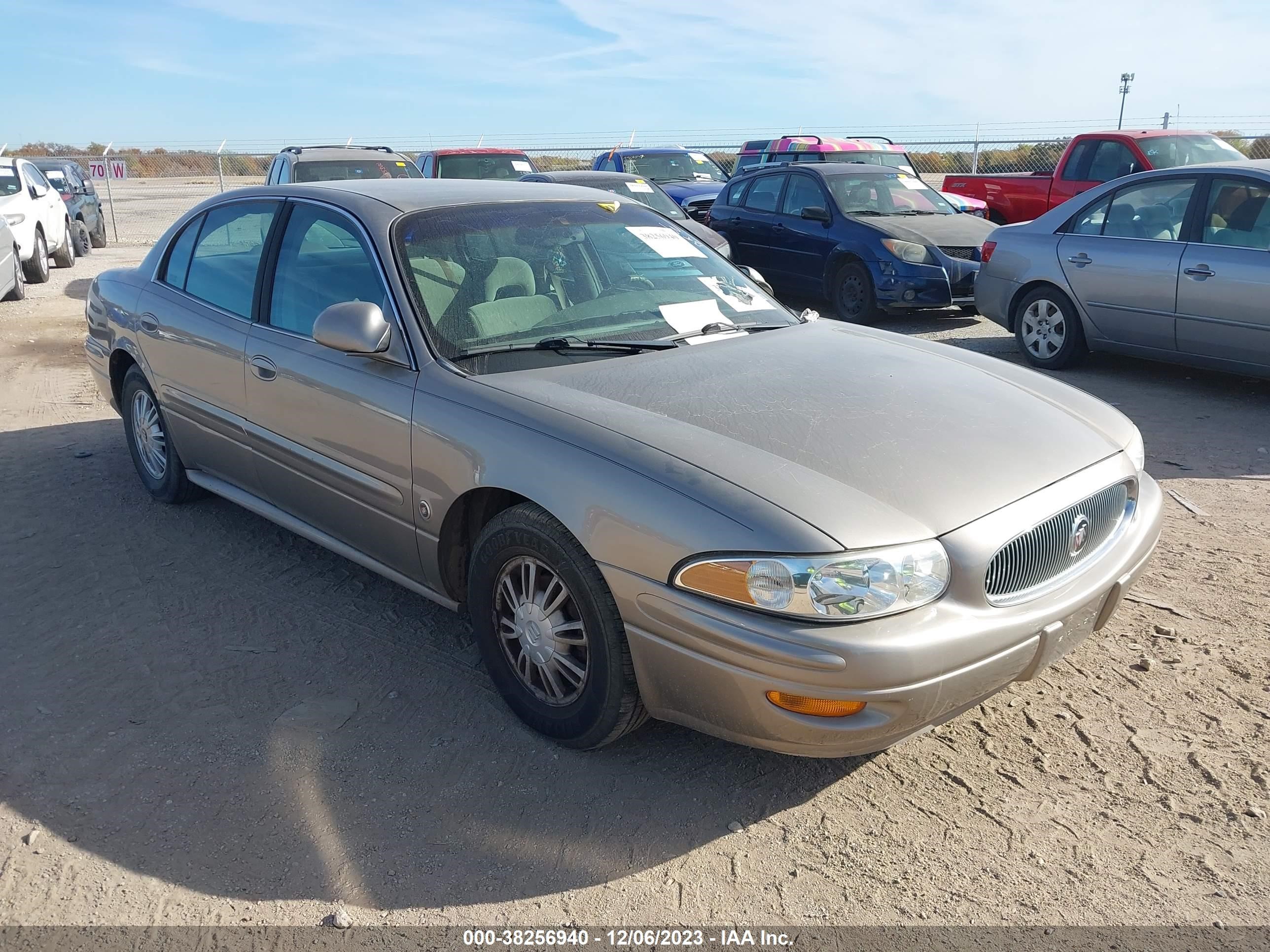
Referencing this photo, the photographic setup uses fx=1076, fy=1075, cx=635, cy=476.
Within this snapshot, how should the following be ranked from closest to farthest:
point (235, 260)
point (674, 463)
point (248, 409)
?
point (674, 463)
point (248, 409)
point (235, 260)

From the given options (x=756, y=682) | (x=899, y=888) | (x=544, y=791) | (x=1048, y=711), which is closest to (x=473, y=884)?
(x=544, y=791)

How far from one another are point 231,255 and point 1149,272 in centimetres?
587

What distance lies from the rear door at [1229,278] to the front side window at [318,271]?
5.58 m

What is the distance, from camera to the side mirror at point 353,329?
3.51 m

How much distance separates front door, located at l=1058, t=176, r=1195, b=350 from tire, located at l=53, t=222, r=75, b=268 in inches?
560

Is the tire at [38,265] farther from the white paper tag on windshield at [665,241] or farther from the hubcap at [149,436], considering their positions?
Result: the white paper tag on windshield at [665,241]

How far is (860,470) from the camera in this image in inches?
115

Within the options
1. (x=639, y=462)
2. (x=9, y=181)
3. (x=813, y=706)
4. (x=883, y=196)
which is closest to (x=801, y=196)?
(x=883, y=196)

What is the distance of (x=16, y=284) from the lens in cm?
1280

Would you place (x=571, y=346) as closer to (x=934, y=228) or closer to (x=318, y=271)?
(x=318, y=271)

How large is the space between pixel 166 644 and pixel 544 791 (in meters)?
1.78

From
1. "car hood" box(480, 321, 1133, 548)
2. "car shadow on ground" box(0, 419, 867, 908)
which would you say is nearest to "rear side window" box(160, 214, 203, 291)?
"car shadow on ground" box(0, 419, 867, 908)

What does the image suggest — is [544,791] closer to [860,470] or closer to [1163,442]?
[860,470]

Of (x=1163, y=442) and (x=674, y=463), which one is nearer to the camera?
(x=674, y=463)
